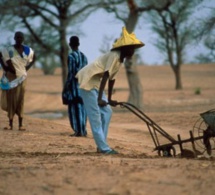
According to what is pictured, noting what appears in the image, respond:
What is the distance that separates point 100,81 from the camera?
7.44m

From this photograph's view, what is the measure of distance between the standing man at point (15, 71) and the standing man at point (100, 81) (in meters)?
3.35

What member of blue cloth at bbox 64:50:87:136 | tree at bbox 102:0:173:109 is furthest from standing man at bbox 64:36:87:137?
tree at bbox 102:0:173:109

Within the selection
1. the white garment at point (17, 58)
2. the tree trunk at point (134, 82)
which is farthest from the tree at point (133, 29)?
the white garment at point (17, 58)

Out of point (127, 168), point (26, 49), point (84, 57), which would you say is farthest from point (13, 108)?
point (127, 168)

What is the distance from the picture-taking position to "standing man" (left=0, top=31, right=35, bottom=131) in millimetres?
10469

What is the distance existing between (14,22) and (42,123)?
13.7 metres

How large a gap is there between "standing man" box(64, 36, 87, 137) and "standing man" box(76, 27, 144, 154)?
257cm

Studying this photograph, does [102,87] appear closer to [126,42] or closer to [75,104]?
[126,42]

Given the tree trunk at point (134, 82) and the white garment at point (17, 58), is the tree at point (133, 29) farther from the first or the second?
the white garment at point (17, 58)

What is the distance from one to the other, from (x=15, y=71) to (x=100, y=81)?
351 centimetres

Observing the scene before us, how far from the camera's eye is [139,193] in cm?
424

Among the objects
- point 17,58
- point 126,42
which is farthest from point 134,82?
point 126,42

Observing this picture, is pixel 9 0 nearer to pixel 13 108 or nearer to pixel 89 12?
pixel 89 12

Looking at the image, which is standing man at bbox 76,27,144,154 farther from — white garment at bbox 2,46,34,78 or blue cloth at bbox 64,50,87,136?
white garment at bbox 2,46,34,78
